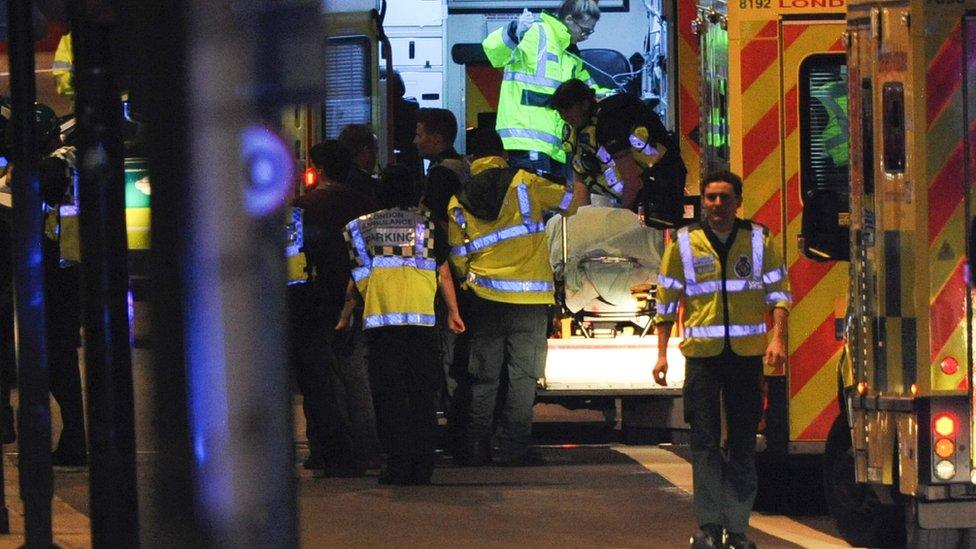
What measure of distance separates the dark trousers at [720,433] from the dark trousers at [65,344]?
4.02 metres

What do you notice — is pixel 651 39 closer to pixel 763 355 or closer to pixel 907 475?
pixel 763 355

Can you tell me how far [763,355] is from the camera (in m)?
9.24

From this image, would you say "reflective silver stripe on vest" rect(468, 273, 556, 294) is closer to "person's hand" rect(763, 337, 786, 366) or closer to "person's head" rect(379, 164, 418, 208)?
"person's head" rect(379, 164, 418, 208)

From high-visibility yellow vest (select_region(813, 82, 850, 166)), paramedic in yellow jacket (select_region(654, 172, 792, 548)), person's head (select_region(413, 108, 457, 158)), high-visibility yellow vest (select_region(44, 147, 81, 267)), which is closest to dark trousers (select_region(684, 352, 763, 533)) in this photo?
paramedic in yellow jacket (select_region(654, 172, 792, 548))

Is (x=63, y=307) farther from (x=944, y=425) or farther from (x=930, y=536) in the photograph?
(x=944, y=425)

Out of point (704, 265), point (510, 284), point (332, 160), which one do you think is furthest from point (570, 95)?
point (704, 265)

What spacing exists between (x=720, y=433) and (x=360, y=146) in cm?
442

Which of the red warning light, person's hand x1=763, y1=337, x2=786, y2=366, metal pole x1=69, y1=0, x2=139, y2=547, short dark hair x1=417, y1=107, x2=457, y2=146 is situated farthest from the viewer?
short dark hair x1=417, y1=107, x2=457, y2=146

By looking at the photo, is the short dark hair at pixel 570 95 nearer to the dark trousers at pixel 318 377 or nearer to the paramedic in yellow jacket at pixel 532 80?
the dark trousers at pixel 318 377

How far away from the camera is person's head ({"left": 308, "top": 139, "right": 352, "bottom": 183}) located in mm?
12195

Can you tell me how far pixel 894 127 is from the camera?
835 centimetres

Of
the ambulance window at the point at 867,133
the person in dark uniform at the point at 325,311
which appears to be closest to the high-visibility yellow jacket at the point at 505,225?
the person in dark uniform at the point at 325,311

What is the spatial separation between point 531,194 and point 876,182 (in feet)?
13.3

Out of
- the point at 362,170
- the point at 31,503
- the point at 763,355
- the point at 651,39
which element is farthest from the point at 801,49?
the point at 651,39
